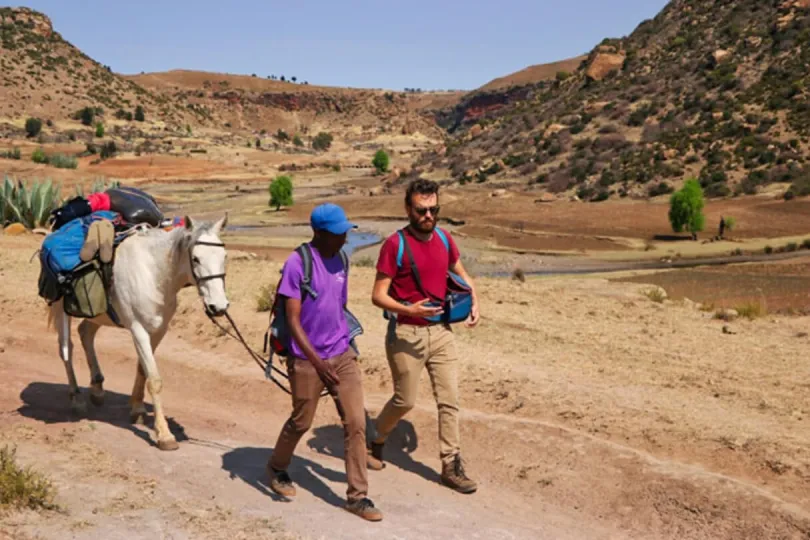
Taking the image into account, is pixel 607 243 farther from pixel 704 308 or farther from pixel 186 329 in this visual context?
pixel 186 329

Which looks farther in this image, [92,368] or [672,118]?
[672,118]

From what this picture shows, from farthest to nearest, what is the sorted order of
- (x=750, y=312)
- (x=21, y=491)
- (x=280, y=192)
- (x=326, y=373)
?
1. (x=280, y=192)
2. (x=750, y=312)
3. (x=326, y=373)
4. (x=21, y=491)

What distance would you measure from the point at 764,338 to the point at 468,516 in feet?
27.4

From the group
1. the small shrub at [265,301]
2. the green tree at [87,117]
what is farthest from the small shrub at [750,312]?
the green tree at [87,117]

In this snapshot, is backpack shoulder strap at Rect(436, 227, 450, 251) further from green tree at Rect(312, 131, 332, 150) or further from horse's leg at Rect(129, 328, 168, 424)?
green tree at Rect(312, 131, 332, 150)

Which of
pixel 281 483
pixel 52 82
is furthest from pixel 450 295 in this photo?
pixel 52 82

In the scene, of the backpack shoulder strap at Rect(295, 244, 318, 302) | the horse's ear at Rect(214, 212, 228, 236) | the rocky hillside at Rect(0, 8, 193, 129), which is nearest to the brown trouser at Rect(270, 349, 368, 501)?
the backpack shoulder strap at Rect(295, 244, 318, 302)

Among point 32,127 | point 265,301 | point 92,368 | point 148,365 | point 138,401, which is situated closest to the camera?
point 148,365

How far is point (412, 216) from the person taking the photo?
6.23 m

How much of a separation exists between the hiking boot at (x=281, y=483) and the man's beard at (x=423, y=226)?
205 cm

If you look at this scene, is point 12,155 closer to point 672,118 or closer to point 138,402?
point 672,118

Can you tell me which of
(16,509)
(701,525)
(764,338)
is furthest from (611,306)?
(16,509)

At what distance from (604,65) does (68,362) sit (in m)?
77.5

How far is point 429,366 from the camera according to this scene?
657 centimetres
